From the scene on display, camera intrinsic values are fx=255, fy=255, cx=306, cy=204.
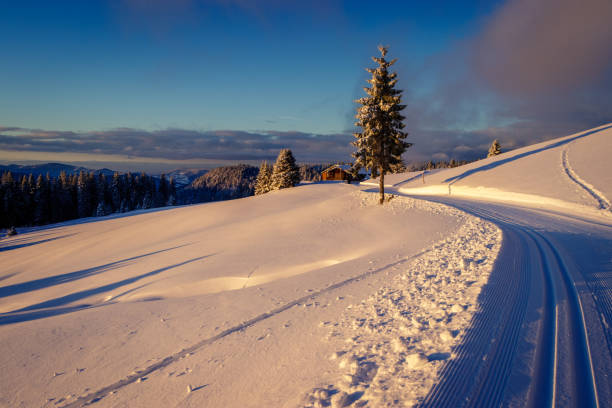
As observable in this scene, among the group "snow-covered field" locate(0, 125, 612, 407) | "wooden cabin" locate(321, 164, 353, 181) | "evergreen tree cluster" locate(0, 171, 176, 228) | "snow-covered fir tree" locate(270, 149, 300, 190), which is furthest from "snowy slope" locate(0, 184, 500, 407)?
"evergreen tree cluster" locate(0, 171, 176, 228)

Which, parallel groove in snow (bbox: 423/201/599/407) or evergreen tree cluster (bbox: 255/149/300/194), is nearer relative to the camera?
parallel groove in snow (bbox: 423/201/599/407)

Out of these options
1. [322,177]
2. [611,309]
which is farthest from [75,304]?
[322,177]

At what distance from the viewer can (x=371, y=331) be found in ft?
13.6

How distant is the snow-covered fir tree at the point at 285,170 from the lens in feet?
167

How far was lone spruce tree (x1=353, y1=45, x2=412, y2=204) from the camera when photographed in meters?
20.7

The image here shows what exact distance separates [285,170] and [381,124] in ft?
106

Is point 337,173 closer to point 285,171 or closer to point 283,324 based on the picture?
point 285,171

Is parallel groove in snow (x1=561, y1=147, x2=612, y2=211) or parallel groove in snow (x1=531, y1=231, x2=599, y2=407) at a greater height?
parallel groove in snow (x1=561, y1=147, x2=612, y2=211)

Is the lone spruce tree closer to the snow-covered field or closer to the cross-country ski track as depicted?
the snow-covered field

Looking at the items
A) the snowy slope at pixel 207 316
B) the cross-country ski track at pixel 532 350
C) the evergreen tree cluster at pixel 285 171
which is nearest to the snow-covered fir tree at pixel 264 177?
the evergreen tree cluster at pixel 285 171

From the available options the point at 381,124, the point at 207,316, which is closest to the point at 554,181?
the point at 381,124

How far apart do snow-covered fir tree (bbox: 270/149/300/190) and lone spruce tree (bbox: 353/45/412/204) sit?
96.5 feet

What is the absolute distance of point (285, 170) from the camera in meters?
51.6

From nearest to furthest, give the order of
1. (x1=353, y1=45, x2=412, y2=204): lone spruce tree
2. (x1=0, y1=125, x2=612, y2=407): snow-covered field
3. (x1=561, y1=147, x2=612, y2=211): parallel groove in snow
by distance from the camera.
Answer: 1. (x1=0, y1=125, x2=612, y2=407): snow-covered field
2. (x1=561, y1=147, x2=612, y2=211): parallel groove in snow
3. (x1=353, y1=45, x2=412, y2=204): lone spruce tree
